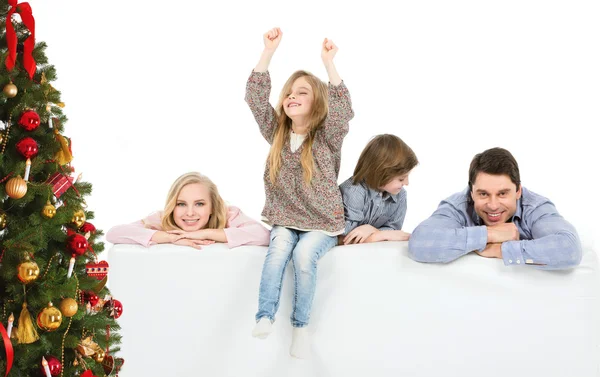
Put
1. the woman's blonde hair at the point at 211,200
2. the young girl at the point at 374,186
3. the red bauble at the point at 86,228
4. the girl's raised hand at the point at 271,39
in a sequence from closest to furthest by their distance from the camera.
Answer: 1. the red bauble at the point at 86,228
2. the girl's raised hand at the point at 271,39
3. the young girl at the point at 374,186
4. the woman's blonde hair at the point at 211,200

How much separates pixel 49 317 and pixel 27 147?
0.45 meters

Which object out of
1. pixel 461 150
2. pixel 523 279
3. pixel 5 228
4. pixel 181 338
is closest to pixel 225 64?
pixel 461 150

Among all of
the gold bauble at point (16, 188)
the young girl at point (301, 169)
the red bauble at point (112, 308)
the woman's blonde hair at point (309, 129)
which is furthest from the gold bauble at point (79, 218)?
the woman's blonde hair at point (309, 129)

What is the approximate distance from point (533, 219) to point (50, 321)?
1.87 m

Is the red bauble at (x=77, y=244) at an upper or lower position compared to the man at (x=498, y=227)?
lower

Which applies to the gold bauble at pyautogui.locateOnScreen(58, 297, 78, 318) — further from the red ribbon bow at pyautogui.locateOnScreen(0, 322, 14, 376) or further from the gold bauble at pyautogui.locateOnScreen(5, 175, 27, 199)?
the gold bauble at pyautogui.locateOnScreen(5, 175, 27, 199)

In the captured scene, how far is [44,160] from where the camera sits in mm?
2189

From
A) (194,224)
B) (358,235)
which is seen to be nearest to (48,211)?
(194,224)

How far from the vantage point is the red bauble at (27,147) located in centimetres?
211

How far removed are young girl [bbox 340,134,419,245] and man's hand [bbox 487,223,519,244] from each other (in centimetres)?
40

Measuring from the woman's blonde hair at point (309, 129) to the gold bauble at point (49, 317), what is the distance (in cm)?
134

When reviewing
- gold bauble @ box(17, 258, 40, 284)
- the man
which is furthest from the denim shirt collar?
gold bauble @ box(17, 258, 40, 284)

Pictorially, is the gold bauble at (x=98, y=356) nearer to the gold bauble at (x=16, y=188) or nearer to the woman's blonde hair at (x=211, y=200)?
the gold bauble at (x=16, y=188)

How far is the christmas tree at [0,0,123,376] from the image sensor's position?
210 centimetres
